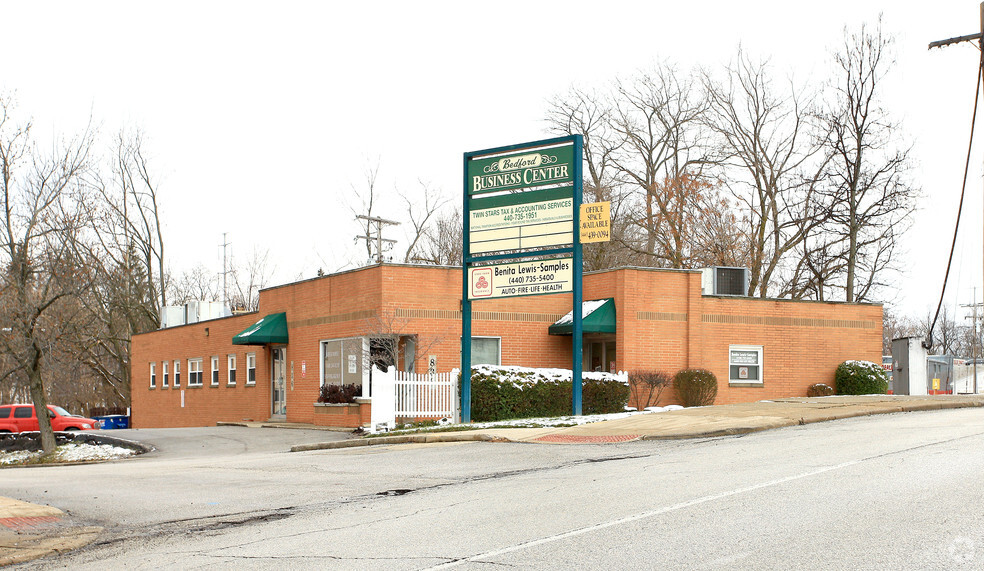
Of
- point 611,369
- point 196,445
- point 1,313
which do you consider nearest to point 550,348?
point 611,369

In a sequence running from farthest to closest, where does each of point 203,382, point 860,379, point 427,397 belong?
point 203,382 < point 860,379 < point 427,397

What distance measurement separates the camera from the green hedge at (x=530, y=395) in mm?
23031

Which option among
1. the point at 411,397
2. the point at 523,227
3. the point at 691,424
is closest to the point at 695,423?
the point at 691,424

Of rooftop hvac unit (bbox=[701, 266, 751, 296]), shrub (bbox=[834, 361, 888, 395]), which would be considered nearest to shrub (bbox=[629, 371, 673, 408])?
rooftop hvac unit (bbox=[701, 266, 751, 296])

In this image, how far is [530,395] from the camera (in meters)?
23.5

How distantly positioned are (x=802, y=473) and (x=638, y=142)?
3730 cm

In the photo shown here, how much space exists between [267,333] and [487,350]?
7.87 m

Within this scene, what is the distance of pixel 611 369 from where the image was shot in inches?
1129

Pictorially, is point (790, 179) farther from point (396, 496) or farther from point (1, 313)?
point (396, 496)

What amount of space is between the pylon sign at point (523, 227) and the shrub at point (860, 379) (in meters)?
11.7

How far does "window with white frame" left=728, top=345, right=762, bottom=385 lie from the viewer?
2886 centimetres

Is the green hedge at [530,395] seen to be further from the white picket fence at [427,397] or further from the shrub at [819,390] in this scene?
the shrub at [819,390]

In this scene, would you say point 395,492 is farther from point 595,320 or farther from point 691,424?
point 595,320

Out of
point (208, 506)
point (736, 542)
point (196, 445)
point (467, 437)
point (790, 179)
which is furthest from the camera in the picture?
point (790, 179)
